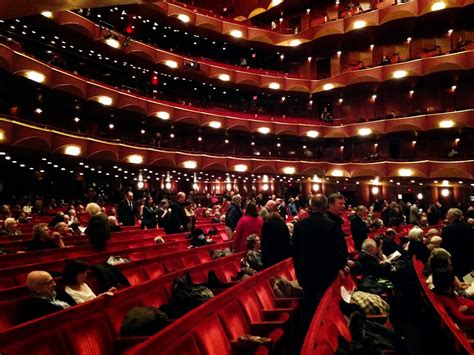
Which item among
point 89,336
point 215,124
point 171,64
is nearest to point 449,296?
Result: point 89,336

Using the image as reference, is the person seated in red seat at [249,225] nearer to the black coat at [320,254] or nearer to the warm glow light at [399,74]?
the black coat at [320,254]

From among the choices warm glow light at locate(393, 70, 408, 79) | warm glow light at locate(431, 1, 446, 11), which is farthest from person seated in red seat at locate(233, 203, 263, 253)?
warm glow light at locate(431, 1, 446, 11)

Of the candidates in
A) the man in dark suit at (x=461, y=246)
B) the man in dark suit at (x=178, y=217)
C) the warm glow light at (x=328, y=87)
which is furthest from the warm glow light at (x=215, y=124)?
the man in dark suit at (x=461, y=246)

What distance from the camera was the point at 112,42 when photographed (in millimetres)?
17000

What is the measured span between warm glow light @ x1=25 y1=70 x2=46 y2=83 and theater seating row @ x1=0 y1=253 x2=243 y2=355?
39.1ft

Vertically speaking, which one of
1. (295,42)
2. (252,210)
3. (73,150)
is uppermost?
(295,42)

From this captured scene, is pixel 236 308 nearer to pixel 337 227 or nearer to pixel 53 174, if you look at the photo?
pixel 337 227

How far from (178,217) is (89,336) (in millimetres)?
4600

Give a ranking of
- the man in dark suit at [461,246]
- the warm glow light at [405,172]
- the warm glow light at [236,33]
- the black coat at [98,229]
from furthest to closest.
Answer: the warm glow light at [236,33], the warm glow light at [405,172], the black coat at [98,229], the man in dark suit at [461,246]

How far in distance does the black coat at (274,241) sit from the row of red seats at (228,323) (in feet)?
1.27

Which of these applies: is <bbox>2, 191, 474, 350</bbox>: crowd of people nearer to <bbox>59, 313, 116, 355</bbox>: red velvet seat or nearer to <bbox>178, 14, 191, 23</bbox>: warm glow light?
<bbox>59, 313, 116, 355</bbox>: red velvet seat

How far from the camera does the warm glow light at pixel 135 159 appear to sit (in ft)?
54.5

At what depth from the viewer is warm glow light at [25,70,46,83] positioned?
42.3ft

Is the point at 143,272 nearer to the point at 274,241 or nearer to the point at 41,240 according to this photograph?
the point at 274,241
